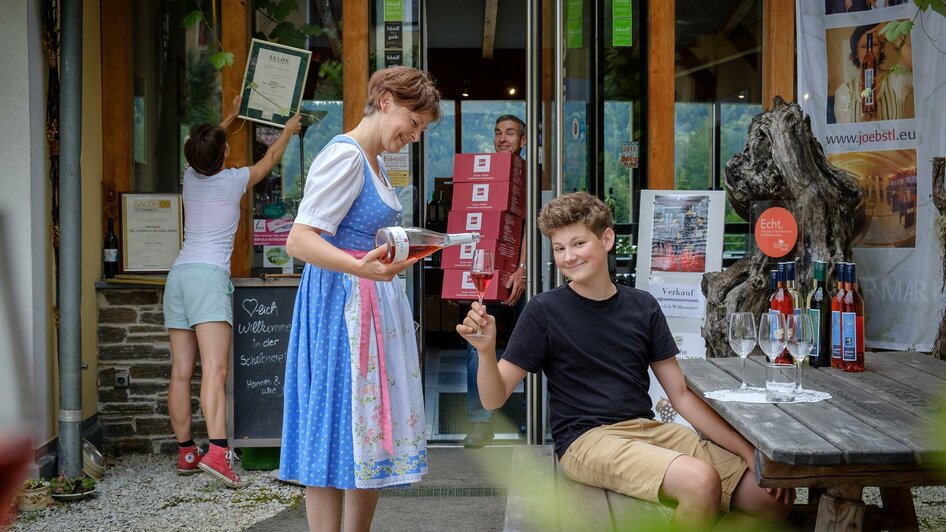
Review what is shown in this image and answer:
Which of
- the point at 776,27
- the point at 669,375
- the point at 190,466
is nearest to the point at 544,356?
the point at 669,375

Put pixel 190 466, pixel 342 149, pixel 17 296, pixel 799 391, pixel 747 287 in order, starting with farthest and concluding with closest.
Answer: pixel 190 466
pixel 747 287
pixel 799 391
pixel 342 149
pixel 17 296

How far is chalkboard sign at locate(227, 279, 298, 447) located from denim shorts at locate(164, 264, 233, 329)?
0.72ft

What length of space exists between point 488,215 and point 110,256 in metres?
2.04

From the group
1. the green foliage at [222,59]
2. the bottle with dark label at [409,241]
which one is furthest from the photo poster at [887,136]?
the green foliage at [222,59]

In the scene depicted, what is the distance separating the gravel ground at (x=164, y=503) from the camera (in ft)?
13.4

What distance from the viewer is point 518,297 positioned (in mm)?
5340

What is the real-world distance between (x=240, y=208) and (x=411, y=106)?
8.90ft

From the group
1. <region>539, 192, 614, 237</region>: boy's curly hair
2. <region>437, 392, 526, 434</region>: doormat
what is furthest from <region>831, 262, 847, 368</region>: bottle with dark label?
<region>437, 392, 526, 434</region>: doormat

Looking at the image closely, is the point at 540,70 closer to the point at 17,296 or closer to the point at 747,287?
the point at 747,287

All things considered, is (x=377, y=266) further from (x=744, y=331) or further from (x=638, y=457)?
(x=744, y=331)

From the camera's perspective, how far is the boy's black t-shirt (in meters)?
2.76

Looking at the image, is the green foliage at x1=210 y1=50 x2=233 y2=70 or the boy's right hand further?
the green foliage at x1=210 y1=50 x2=233 y2=70

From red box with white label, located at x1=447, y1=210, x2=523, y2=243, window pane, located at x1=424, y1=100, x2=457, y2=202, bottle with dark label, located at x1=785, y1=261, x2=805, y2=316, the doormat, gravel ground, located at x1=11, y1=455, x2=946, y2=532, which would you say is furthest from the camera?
window pane, located at x1=424, y1=100, x2=457, y2=202

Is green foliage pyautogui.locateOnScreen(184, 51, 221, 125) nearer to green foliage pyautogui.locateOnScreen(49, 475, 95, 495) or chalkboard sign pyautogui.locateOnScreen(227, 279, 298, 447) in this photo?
chalkboard sign pyautogui.locateOnScreen(227, 279, 298, 447)
